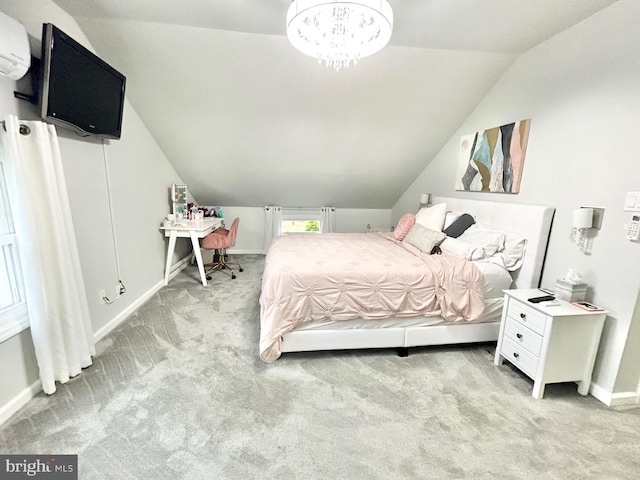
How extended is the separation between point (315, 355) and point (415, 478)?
1.11 m

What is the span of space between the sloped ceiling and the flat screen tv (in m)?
0.48

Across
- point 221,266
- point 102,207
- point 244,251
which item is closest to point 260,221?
point 244,251

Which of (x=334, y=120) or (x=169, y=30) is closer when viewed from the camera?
(x=169, y=30)

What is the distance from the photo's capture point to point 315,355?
2.34m

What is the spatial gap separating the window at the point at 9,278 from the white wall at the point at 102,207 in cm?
9

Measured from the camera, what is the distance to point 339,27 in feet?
5.19

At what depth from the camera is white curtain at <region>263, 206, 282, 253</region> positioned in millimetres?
5082

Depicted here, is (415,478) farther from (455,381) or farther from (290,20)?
(290,20)

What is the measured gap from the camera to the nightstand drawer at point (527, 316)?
189 cm

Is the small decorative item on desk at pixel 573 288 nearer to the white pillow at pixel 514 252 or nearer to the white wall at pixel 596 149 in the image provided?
the white wall at pixel 596 149

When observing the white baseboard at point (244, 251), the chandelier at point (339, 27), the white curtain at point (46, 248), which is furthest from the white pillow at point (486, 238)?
the white baseboard at point (244, 251)

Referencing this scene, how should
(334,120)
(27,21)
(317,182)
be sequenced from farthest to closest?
(317,182) < (334,120) < (27,21)

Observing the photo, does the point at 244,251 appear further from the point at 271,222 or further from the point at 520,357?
the point at 520,357

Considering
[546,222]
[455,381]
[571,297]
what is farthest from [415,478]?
[546,222]
